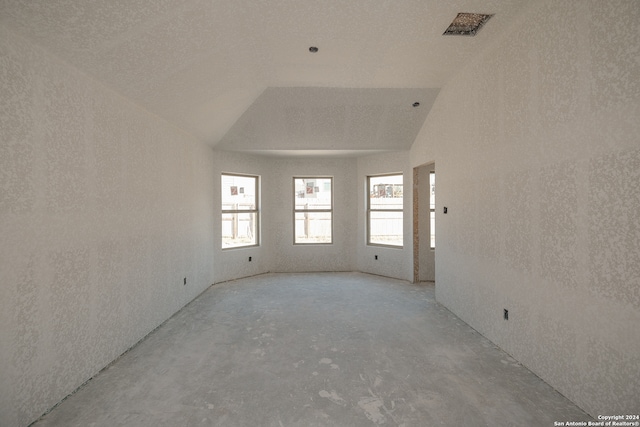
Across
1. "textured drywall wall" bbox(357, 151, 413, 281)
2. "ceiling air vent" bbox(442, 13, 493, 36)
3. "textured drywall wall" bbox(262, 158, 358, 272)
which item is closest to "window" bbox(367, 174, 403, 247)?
"textured drywall wall" bbox(357, 151, 413, 281)

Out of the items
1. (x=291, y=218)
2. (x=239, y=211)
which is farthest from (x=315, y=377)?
(x=291, y=218)

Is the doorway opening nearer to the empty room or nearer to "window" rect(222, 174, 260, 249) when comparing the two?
the empty room

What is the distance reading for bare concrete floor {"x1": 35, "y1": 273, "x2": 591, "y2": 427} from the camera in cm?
198

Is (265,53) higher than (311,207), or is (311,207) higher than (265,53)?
(265,53)

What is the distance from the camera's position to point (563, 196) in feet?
7.02

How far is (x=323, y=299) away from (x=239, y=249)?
213cm

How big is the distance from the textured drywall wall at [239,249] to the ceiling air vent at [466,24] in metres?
4.03

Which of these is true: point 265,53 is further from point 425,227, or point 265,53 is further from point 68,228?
point 425,227

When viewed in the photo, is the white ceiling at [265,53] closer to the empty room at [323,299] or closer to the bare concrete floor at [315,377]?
the empty room at [323,299]

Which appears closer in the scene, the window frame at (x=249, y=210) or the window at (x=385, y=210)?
the window frame at (x=249, y=210)

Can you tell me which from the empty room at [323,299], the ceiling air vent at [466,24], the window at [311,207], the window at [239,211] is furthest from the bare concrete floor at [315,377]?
the ceiling air vent at [466,24]

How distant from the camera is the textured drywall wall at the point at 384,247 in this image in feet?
18.1

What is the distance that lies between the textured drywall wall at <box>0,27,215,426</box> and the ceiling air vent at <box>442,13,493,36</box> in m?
3.06

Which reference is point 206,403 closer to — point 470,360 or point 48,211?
point 48,211
